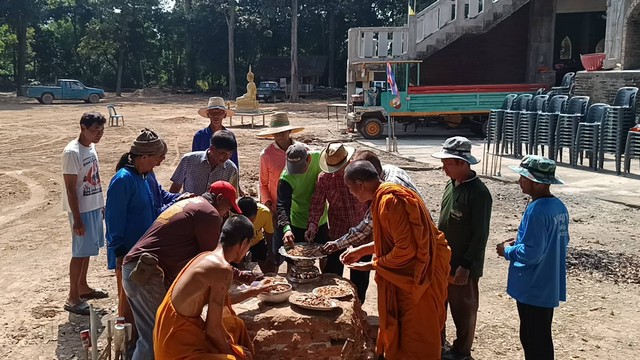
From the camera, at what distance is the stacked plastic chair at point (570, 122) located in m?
12.5

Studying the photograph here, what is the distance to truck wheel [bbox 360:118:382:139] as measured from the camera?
1888 cm

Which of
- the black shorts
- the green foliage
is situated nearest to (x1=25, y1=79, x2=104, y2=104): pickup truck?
the green foliage

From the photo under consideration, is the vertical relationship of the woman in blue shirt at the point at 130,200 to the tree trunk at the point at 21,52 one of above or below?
below

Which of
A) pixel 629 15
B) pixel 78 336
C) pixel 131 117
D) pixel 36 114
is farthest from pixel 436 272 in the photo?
pixel 36 114

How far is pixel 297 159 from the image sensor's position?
494cm

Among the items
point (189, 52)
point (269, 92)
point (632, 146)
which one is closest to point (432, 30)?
point (632, 146)

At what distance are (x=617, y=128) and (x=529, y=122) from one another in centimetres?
228

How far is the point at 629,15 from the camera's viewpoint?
50.6 feet

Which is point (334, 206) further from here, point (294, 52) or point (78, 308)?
point (294, 52)

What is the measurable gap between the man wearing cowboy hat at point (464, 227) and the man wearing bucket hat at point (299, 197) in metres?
1.19

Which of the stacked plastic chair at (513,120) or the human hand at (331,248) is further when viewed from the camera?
the stacked plastic chair at (513,120)

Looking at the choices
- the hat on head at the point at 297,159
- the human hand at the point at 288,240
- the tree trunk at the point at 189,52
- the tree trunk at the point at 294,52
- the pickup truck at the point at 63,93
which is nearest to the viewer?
the human hand at the point at 288,240

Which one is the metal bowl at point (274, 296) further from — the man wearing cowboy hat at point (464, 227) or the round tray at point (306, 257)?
the man wearing cowboy hat at point (464, 227)

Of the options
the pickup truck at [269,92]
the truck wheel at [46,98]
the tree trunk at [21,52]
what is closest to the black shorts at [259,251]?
the truck wheel at [46,98]
